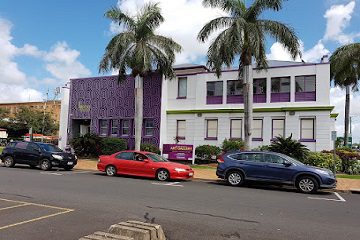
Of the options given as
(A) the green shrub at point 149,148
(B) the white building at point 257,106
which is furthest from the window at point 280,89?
(A) the green shrub at point 149,148

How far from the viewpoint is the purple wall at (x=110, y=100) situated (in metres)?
30.5

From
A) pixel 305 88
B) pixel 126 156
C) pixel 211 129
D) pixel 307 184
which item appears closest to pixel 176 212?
pixel 307 184

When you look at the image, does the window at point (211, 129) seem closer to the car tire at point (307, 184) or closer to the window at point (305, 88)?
the window at point (305, 88)

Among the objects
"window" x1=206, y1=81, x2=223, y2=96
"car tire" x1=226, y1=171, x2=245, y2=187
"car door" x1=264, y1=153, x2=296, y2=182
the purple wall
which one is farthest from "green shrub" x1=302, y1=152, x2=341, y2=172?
the purple wall

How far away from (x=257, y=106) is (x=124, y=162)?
523 inches

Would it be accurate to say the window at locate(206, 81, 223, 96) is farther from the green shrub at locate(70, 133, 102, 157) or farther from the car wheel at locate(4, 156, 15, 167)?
the car wheel at locate(4, 156, 15, 167)

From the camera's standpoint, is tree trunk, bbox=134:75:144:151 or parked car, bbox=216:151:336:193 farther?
tree trunk, bbox=134:75:144:151

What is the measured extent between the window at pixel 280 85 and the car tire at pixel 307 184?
Answer: 13210 mm

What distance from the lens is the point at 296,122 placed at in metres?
26.2

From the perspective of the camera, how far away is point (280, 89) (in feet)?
89.1

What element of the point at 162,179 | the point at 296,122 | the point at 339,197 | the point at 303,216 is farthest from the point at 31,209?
the point at 296,122

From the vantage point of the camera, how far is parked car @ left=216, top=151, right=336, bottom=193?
573 inches

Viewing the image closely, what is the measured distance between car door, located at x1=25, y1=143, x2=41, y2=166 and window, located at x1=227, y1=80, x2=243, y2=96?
47.8ft

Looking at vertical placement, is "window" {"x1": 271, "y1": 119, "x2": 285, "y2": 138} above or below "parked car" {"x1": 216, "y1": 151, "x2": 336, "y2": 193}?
above
